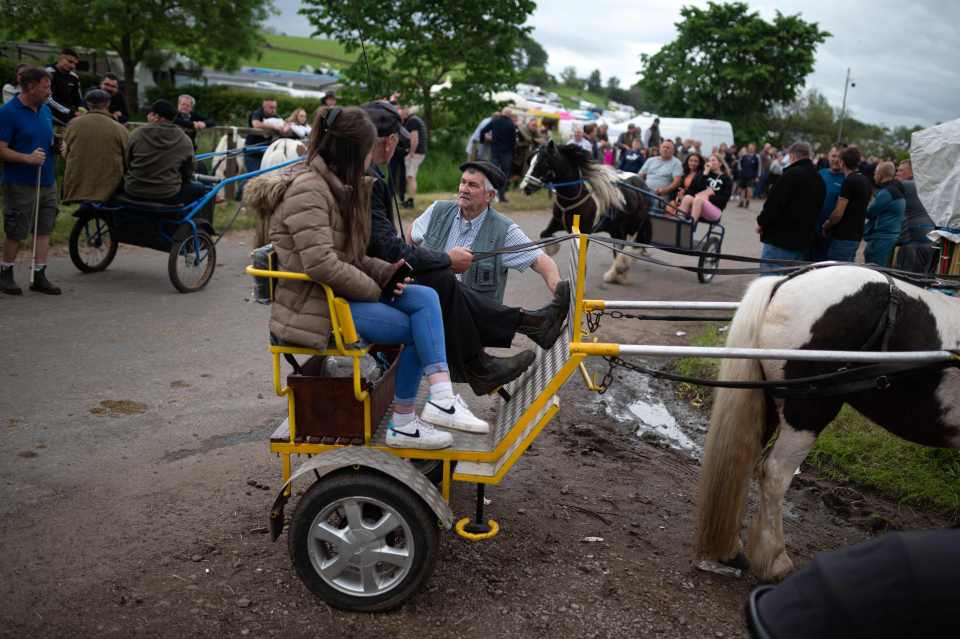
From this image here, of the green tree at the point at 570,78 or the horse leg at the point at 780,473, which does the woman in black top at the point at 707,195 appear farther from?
the green tree at the point at 570,78

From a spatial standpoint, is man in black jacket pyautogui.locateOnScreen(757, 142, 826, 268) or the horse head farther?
the horse head

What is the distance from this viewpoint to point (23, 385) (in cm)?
557

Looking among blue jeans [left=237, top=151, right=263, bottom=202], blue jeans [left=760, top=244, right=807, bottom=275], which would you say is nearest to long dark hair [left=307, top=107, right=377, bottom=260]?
blue jeans [left=760, top=244, right=807, bottom=275]

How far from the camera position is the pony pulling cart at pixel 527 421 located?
327 cm

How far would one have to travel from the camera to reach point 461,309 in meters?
3.78

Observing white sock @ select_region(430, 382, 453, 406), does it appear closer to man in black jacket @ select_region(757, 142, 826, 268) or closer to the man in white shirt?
man in black jacket @ select_region(757, 142, 826, 268)

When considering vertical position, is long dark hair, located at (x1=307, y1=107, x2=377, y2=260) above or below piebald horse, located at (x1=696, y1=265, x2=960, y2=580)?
above

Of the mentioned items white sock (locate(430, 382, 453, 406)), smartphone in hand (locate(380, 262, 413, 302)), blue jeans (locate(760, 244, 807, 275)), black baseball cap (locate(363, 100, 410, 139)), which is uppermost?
black baseball cap (locate(363, 100, 410, 139))

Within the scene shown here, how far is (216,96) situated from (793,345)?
29.6 m

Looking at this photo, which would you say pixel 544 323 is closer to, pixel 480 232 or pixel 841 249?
pixel 480 232

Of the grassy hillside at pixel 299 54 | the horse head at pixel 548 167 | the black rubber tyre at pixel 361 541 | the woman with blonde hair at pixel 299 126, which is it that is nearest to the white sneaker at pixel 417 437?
the black rubber tyre at pixel 361 541

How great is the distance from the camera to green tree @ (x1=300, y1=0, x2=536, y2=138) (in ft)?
63.6

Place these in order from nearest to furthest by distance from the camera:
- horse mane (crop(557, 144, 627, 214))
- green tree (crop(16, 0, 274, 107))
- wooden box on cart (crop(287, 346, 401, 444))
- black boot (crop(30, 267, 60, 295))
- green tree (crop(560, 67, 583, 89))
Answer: wooden box on cart (crop(287, 346, 401, 444)), black boot (crop(30, 267, 60, 295)), horse mane (crop(557, 144, 627, 214)), green tree (crop(16, 0, 274, 107)), green tree (crop(560, 67, 583, 89))

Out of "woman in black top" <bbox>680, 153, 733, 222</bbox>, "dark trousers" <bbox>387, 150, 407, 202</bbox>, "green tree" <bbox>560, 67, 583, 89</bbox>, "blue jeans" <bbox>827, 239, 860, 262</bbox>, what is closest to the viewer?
"blue jeans" <bbox>827, 239, 860, 262</bbox>
